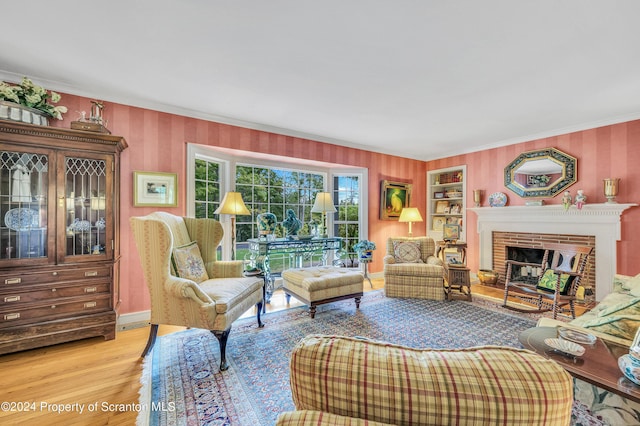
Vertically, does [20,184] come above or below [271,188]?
below

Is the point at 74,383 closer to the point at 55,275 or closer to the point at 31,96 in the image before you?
the point at 55,275

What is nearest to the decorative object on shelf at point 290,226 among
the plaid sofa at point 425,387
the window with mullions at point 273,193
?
the window with mullions at point 273,193

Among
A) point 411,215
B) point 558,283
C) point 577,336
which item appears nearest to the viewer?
point 577,336

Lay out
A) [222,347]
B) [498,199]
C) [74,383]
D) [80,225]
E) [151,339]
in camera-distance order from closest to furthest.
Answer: [74,383] → [222,347] → [151,339] → [80,225] → [498,199]

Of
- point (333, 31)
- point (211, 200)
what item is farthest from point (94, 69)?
point (333, 31)

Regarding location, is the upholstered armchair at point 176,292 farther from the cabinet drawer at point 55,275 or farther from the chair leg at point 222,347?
the cabinet drawer at point 55,275

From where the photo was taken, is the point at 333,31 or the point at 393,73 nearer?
the point at 333,31

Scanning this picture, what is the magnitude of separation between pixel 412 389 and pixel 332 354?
0.57 ft

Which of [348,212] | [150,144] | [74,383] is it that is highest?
[150,144]

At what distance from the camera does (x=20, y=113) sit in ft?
7.39

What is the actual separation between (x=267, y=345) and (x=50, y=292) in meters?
1.96

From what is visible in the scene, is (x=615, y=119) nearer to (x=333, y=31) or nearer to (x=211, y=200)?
(x=333, y=31)

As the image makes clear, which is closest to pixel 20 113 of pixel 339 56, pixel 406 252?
pixel 339 56

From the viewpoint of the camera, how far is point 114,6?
164 centimetres
